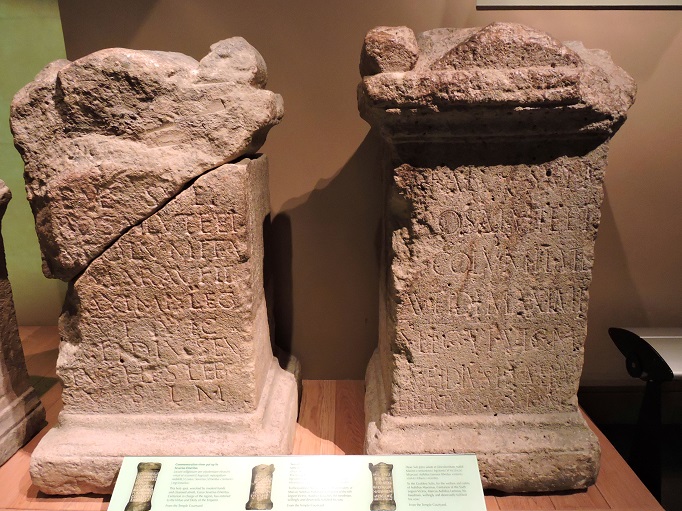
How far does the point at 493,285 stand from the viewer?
2061 millimetres

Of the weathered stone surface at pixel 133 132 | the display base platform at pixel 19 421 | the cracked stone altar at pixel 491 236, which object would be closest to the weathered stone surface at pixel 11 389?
the display base platform at pixel 19 421

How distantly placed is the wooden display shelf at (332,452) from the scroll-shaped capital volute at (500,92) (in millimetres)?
1376

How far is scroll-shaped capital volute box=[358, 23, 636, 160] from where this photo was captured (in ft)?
5.69

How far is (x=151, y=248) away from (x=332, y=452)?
3.88 feet

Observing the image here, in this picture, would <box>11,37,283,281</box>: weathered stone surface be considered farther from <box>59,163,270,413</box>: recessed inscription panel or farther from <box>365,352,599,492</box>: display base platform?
<box>365,352,599,492</box>: display base platform

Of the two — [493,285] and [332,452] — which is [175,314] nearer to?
[332,452]

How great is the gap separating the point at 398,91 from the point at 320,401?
1.71 m

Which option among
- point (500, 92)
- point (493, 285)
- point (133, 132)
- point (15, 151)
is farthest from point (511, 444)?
point (15, 151)

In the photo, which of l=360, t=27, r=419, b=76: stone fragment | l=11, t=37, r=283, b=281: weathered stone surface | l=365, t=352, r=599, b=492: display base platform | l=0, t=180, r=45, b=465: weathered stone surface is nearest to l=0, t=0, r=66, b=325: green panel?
l=0, t=180, r=45, b=465: weathered stone surface

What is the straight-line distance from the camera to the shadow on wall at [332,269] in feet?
9.11

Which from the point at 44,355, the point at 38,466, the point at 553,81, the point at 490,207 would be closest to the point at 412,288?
the point at 490,207

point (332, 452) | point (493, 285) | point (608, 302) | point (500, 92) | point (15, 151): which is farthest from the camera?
point (15, 151)

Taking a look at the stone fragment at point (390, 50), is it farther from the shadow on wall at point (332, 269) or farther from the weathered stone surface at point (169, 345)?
the shadow on wall at point (332, 269)

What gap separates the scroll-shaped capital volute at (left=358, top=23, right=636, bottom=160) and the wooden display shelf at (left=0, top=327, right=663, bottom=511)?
1.38 m
